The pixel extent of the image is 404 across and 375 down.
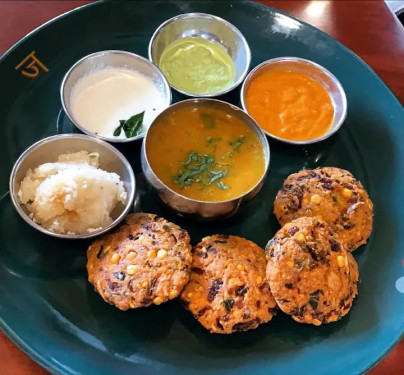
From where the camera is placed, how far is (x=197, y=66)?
11.2ft

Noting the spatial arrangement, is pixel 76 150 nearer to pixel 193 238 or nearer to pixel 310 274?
pixel 193 238

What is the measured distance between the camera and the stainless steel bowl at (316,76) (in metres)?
3.22

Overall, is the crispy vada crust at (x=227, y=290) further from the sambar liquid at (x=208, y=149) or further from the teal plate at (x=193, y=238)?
the sambar liquid at (x=208, y=149)

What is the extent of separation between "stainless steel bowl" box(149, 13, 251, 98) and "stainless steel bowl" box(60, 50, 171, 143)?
4.1 inches

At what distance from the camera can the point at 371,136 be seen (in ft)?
10.8

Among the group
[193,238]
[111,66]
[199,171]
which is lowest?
[193,238]

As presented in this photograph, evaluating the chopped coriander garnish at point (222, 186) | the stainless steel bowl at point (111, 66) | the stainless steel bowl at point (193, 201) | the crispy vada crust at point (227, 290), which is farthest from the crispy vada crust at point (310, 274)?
the stainless steel bowl at point (111, 66)

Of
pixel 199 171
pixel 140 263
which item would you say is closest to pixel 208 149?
pixel 199 171

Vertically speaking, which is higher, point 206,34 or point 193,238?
point 206,34

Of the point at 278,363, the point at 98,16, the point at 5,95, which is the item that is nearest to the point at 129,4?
the point at 98,16

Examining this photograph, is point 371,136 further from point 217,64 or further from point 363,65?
point 217,64

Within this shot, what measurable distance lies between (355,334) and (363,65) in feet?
5.75

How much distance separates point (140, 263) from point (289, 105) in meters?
1.41

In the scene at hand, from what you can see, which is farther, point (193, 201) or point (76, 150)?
point (76, 150)
